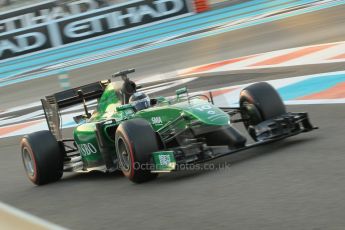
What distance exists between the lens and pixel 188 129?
764 cm

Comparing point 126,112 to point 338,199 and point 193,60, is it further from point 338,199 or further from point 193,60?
point 193,60

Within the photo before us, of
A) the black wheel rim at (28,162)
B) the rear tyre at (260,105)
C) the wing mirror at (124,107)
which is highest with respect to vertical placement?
the wing mirror at (124,107)

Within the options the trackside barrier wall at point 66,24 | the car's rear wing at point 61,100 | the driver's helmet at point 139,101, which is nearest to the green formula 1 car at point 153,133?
the driver's helmet at point 139,101

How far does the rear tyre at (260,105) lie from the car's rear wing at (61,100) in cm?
205

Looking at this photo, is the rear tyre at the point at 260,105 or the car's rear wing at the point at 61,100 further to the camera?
the car's rear wing at the point at 61,100

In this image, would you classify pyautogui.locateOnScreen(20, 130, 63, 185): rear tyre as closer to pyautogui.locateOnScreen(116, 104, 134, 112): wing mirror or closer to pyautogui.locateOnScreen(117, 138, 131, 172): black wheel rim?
pyautogui.locateOnScreen(116, 104, 134, 112): wing mirror

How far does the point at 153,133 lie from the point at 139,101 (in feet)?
2.96

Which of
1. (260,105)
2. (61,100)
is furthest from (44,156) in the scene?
(260,105)

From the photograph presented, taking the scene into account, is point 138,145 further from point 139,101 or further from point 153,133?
point 139,101

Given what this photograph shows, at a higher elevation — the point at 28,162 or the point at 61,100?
the point at 61,100

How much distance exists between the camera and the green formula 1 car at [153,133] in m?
7.39

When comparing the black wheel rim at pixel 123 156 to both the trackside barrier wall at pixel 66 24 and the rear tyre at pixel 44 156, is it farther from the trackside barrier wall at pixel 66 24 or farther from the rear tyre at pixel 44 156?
the trackside barrier wall at pixel 66 24

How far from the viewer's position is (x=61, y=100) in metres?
9.40

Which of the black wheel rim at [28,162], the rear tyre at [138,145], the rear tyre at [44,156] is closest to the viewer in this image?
the rear tyre at [138,145]
